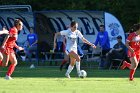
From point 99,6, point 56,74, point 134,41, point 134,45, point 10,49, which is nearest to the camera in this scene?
point 134,41

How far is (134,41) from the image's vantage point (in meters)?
22.3

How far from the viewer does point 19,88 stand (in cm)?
1755

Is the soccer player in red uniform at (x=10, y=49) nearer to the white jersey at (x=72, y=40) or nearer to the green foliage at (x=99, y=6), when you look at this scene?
the white jersey at (x=72, y=40)

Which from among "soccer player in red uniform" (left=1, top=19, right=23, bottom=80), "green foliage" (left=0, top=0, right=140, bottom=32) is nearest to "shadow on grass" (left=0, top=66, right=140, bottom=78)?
"soccer player in red uniform" (left=1, top=19, right=23, bottom=80)

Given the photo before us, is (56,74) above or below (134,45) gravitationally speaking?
below

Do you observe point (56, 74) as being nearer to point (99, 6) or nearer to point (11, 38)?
point (11, 38)

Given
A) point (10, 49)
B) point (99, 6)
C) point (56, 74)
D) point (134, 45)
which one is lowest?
point (56, 74)

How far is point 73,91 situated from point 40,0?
105ft

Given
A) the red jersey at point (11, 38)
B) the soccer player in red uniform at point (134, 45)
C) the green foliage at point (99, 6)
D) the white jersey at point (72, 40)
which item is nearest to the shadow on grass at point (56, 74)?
the white jersey at point (72, 40)

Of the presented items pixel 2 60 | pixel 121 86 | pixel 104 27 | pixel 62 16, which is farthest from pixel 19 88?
pixel 62 16

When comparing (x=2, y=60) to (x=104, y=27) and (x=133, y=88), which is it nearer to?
(x=133, y=88)

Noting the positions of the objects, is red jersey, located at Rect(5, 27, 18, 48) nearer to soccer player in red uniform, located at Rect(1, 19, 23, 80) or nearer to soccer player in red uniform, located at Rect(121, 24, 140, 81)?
soccer player in red uniform, located at Rect(1, 19, 23, 80)

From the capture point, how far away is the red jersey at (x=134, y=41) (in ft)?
72.6

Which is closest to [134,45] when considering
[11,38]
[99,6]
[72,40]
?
[72,40]
